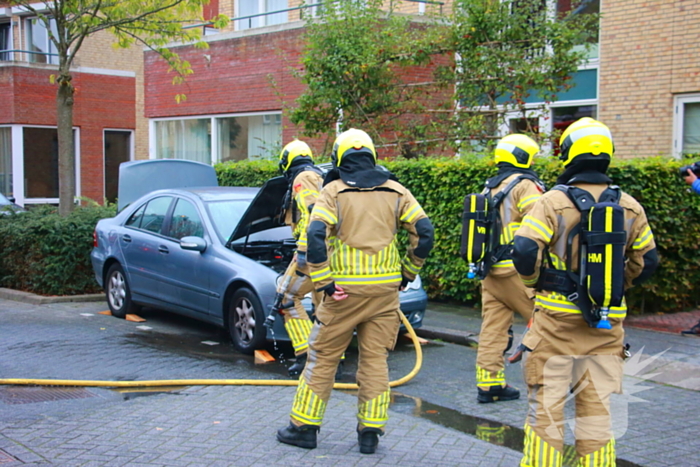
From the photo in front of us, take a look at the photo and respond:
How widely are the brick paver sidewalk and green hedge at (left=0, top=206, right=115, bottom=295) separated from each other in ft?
23.5

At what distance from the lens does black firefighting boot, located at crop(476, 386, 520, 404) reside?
5761 mm

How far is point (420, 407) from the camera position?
570 cm

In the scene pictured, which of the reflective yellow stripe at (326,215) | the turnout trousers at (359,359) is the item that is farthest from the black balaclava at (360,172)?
the turnout trousers at (359,359)

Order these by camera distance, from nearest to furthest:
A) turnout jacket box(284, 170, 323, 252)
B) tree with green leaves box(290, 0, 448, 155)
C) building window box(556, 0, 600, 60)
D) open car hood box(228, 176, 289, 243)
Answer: turnout jacket box(284, 170, 323, 252)
open car hood box(228, 176, 289, 243)
tree with green leaves box(290, 0, 448, 155)
building window box(556, 0, 600, 60)

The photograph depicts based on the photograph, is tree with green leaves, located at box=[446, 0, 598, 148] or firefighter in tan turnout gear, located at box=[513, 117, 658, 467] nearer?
firefighter in tan turnout gear, located at box=[513, 117, 658, 467]

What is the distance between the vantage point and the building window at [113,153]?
25.4 meters

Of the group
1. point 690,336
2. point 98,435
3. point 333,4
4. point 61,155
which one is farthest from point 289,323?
point 333,4

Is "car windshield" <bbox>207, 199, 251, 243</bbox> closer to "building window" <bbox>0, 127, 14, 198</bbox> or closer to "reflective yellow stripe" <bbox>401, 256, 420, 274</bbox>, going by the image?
"reflective yellow stripe" <bbox>401, 256, 420, 274</bbox>

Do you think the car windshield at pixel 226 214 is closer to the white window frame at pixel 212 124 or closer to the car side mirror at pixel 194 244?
the car side mirror at pixel 194 244

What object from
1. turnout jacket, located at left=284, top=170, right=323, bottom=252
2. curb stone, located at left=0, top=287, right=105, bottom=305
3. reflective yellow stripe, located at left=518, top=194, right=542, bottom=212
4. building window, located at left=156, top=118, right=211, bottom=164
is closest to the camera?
reflective yellow stripe, located at left=518, top=194, right=542, bottom=212

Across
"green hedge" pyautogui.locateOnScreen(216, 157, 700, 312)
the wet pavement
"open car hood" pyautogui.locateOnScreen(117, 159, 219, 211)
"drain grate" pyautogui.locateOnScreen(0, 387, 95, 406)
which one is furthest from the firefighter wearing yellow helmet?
"open car hood" pyautogui.locateOnScreen(117, 159, 219, 211)

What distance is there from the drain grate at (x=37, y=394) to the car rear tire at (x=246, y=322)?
1673 millimetres

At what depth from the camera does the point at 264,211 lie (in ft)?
24.6

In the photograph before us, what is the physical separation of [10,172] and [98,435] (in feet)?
67.2
